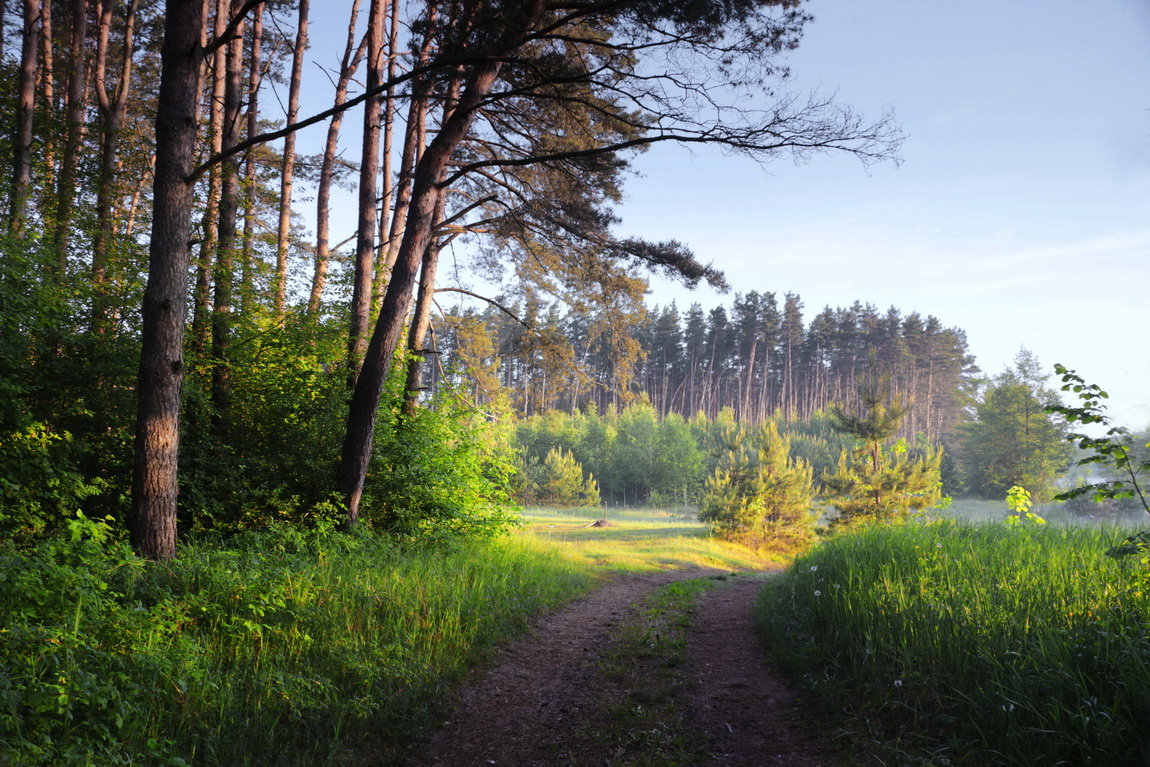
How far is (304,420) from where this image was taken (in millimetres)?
9055

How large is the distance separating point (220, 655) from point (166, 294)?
11.0ft

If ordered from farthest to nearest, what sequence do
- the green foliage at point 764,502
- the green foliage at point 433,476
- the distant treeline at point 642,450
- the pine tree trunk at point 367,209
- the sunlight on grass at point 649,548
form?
the distant treeline at point 642,450 → the green foliage at point 764,502 → the sunlight on grass at point 649,548 → the pine tree trunk at point 367,209 → the green foliage at point 433,476

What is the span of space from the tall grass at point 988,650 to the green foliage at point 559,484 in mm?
31779

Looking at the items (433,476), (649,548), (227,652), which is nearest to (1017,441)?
(649,548)

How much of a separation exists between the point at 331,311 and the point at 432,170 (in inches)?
130

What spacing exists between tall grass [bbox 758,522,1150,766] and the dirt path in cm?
40

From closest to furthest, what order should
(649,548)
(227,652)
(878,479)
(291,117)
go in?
(227,652) < (291,117) < (649,548) < (878,479)

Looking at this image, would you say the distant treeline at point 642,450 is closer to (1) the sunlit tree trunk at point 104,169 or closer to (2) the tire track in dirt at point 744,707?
(1) the sunlit tree trunk at point 104,169

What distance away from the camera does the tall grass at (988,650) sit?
2996mm

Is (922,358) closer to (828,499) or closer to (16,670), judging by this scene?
(828,499)

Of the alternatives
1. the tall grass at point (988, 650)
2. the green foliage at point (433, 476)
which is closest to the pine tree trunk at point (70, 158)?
the green foliage at point (433, 476)

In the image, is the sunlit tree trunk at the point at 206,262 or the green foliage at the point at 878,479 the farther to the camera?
the green foliage at the point at 878,479

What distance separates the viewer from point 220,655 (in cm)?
416

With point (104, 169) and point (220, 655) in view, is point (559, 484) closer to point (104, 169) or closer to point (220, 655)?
point (104, 169)
